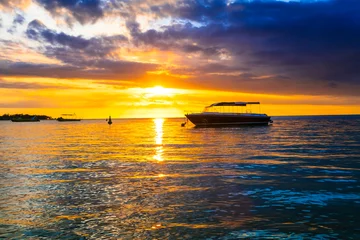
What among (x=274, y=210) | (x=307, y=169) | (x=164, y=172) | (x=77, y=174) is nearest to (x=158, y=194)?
(x=274, y=210)

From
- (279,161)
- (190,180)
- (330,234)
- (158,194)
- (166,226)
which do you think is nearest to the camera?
(330,234)

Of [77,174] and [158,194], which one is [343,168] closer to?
[158,194]

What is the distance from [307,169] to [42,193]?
53.5ft

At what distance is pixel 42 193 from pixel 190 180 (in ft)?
24.7

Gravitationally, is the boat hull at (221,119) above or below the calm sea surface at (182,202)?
above

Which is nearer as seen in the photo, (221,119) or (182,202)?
(182,202)

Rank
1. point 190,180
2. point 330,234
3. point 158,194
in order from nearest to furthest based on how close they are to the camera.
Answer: point 330,234, point 158,194, point 190,180

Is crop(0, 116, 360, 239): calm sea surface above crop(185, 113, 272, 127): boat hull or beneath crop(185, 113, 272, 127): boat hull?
beneath

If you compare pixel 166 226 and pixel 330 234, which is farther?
pixel 166 226

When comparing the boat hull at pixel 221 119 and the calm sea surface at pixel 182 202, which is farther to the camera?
the boat hull at pixel 221 119

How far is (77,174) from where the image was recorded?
21.8 meters

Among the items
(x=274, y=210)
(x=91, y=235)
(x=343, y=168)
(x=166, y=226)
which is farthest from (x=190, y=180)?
(x=343, y=168)

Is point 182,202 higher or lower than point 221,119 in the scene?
lower

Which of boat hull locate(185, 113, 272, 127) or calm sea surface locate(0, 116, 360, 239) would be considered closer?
calm sea surface locate(0, 116, 360, 239)
